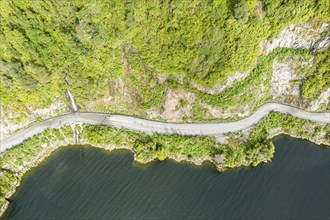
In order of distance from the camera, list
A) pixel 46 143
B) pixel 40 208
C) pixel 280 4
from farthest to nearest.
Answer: pixel 46 143, pixel 40 208, pixel 280 4

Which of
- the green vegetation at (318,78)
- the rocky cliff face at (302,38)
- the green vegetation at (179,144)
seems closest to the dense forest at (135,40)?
the green vegetation at (318,78)

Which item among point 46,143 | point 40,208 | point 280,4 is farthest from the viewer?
point 46,143

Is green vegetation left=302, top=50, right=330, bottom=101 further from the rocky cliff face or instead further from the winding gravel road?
the winding gravel road

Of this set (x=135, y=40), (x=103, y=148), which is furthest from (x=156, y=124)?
(x=135, y=40)

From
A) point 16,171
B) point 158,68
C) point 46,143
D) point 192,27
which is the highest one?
point 192,27

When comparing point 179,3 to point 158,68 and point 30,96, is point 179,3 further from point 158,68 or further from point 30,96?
point 30,96

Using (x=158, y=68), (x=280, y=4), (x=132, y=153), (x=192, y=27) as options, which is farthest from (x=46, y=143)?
(x=280, y=4)
